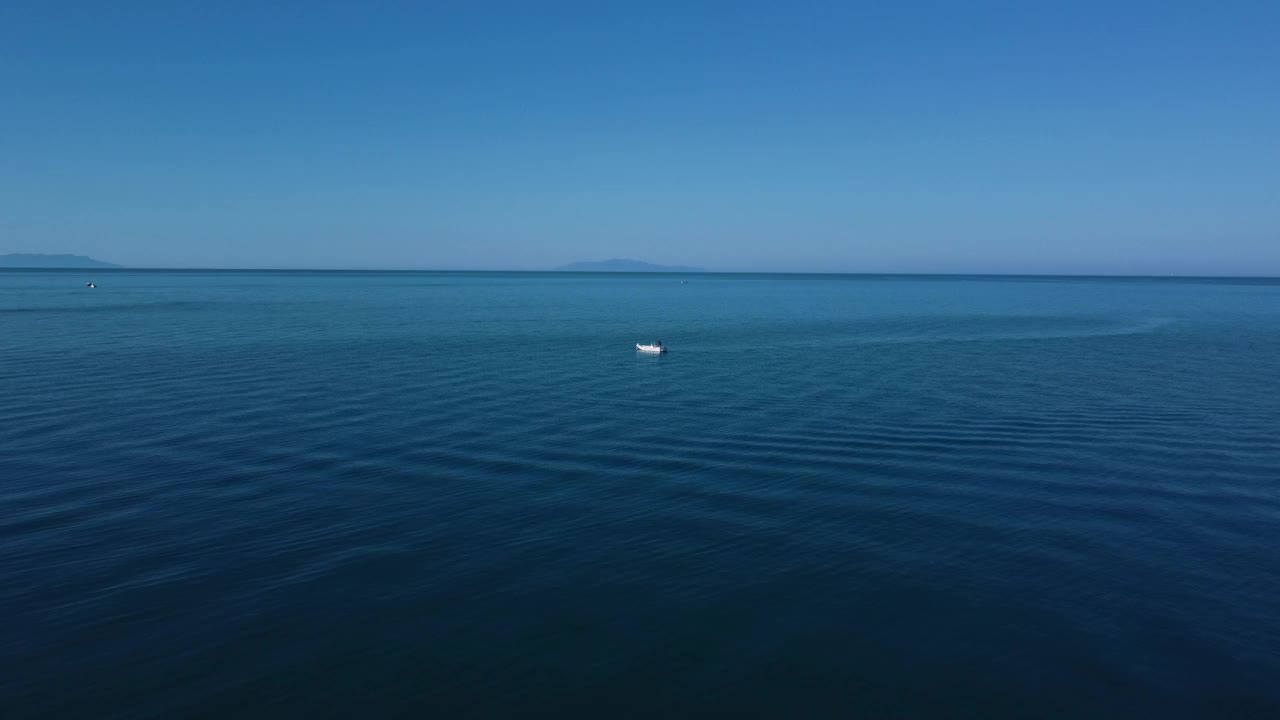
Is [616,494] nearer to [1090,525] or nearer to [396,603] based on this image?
[396,603]

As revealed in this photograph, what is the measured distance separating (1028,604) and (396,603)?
17.0m

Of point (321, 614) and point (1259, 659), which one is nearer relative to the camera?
point (1259, 659)

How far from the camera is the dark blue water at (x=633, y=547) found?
16.8 meters

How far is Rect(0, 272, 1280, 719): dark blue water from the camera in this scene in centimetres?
1683

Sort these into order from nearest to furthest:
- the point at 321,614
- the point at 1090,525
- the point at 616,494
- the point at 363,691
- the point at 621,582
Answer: the point at 363,691 → the point at 321,614 → the point at 621,582 → the point at 1090,525 → the point at 616,494

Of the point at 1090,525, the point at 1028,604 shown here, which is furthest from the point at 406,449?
the point at 1090,525

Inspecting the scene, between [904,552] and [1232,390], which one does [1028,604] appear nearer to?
[904,552]

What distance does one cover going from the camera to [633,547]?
77.2 ft

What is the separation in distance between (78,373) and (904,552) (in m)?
53.5

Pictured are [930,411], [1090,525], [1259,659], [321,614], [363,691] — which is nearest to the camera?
[363,691]

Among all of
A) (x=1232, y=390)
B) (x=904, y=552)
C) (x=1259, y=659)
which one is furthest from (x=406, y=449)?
(x=1232, y=390)

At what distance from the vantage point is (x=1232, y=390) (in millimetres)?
49062

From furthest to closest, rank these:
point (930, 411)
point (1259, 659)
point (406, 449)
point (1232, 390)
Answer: point (1232, 390) → point (930, 411) → point (406, 449) → point (1259, 659)

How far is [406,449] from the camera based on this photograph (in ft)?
109
